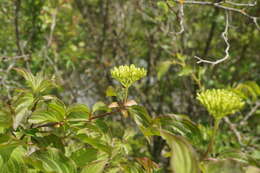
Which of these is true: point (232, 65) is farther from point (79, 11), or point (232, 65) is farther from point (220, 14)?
point (79, 11)

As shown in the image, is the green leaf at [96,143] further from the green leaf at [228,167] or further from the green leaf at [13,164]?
the green leaf at [228,167]

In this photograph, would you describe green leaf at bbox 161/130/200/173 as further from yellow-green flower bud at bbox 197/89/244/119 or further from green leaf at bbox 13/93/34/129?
green leaf at bbox 13/93/34/129

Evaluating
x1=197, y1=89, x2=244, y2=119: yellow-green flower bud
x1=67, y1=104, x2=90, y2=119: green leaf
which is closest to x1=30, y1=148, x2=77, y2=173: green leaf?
x1=67, y1=104, x2=90, y2=119: green leaf

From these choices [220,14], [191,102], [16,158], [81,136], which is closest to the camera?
[16,158]

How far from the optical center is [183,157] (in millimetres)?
562

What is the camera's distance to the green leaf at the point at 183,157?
55 cm

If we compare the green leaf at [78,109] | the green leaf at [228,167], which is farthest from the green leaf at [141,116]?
the green leaf at [228,167]

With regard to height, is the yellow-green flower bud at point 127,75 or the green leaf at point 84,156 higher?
the yellow-green flower bud at point 127,75

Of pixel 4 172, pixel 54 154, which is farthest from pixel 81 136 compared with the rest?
pixel 4 172

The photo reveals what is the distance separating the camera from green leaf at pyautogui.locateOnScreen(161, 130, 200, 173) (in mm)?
549

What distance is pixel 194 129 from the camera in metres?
0.77

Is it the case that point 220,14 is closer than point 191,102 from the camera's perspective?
Yes

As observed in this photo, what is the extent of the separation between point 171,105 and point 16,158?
293 centimetres

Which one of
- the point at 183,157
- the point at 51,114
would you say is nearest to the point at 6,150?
the point at 51,114
